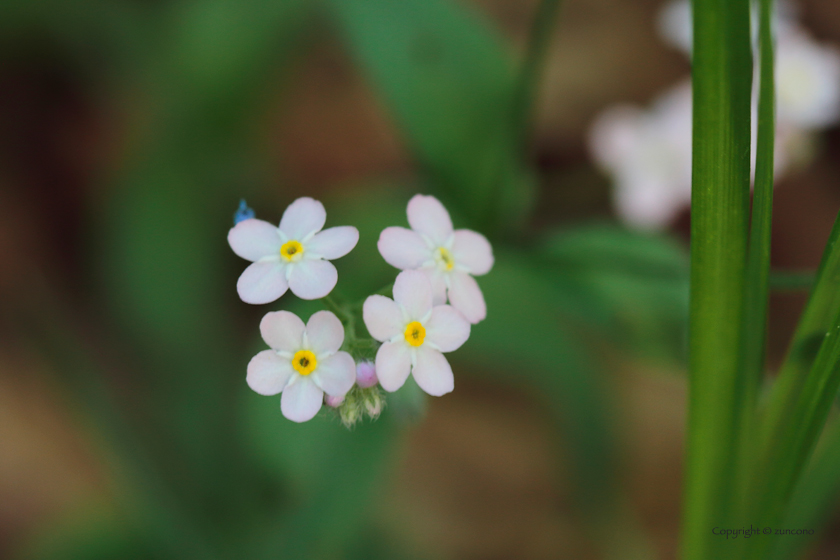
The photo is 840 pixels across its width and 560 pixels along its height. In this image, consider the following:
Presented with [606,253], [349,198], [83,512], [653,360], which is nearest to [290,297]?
[349,198]

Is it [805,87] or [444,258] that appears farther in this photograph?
[805,87]

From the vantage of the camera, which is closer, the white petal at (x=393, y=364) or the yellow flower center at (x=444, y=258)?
the white petal at (x=393, y=364)

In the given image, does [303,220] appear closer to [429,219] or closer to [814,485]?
[429,219]

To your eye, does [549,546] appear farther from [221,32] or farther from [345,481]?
[221,32]

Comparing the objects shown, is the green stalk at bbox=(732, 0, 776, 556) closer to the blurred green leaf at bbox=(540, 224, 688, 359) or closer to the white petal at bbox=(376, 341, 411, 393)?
the white petal at bbox=(376, 341, 411, 393)

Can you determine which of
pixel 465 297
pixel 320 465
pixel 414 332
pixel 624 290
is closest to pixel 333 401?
pixel 414 332

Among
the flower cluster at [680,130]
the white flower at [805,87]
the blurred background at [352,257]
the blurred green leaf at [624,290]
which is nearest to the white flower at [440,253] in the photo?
the blurred background at [352,257]

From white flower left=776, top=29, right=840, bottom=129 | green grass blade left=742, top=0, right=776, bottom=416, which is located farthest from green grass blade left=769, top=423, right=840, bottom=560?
white flower left=776, top=29, right=840, bottom=129

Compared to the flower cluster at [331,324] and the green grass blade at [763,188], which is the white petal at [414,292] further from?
the green grass blade at [763,188]
